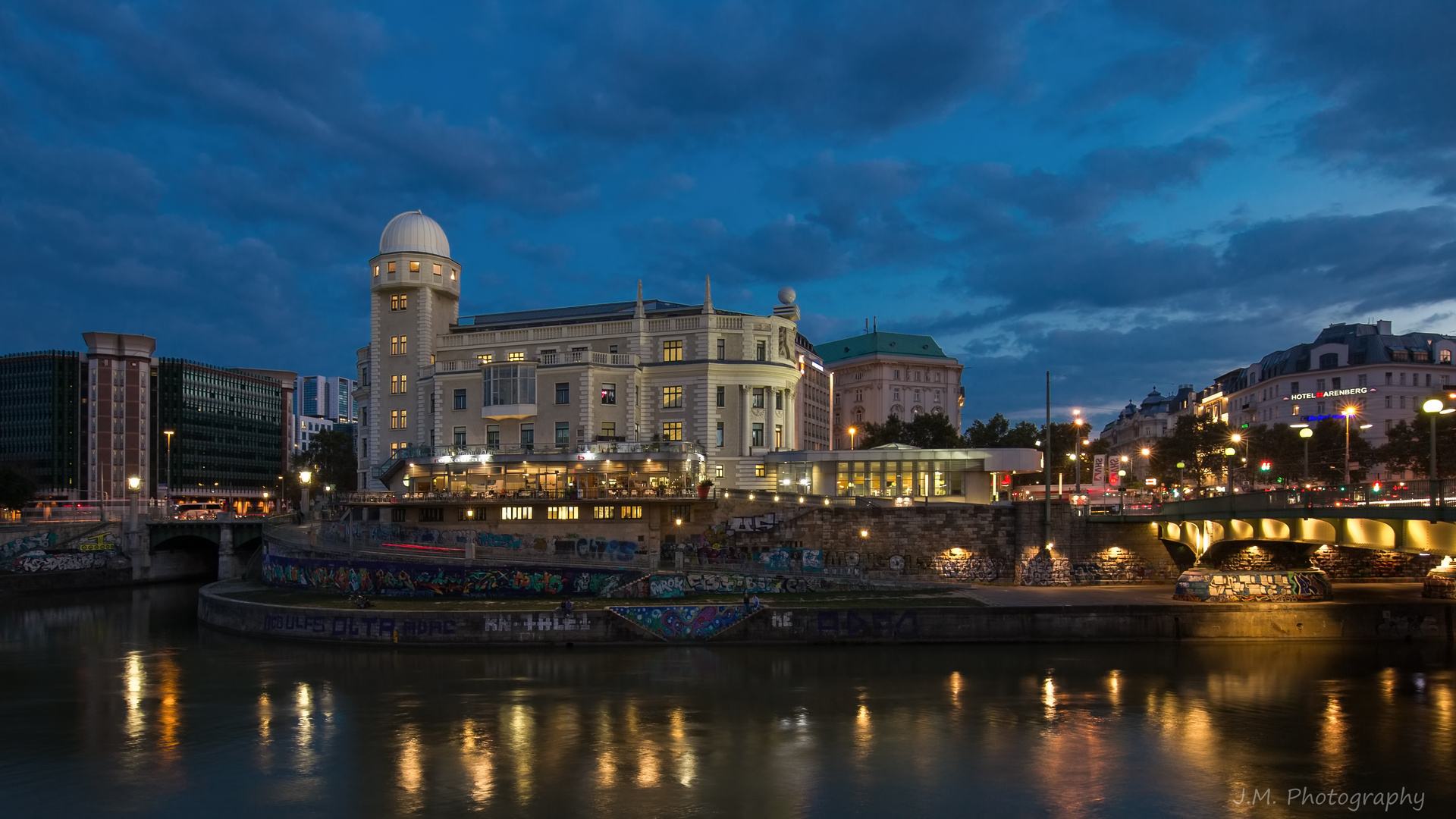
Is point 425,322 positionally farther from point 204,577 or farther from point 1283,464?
point 1283,464

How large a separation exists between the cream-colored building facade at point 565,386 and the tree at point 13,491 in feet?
115

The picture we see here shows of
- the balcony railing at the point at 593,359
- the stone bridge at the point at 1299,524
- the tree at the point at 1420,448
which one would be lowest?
the stone bridge at the point at 1299,524

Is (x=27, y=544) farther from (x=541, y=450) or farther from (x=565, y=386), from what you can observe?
(x=565, y=386)

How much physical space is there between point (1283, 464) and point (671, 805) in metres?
96.3

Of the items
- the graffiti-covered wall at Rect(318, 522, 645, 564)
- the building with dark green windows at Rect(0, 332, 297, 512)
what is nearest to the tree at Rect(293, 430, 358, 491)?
the building with dark green windows at Rect(0, 332, 297, 512)

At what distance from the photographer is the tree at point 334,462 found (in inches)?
5128

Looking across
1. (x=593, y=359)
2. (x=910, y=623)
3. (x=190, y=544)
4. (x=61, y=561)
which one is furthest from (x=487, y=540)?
(x=190, y=544)

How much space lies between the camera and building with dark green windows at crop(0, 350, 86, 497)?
509ft

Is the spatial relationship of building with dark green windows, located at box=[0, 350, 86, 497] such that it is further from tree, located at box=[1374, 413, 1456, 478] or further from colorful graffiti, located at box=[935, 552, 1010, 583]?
tree, located at box=[1374, 413, 1456, 478]

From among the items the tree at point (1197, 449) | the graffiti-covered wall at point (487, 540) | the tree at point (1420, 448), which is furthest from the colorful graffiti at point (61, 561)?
the tree at point (1420, 448)

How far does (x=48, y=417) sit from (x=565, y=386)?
121248 mm

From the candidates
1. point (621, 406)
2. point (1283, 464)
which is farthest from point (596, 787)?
point (1283, 464)

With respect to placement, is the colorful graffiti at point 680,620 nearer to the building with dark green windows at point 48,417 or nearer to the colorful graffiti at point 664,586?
the colorful graffiti at point 664,586

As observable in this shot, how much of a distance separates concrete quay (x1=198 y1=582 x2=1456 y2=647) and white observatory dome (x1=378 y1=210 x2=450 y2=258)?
44613 millimetres
